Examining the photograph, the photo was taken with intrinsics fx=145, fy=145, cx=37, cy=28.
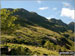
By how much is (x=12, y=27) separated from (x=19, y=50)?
20.4 ft

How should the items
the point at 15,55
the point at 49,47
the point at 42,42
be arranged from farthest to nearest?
the point at 42,42 → the point at 49,47 → the point at 15,55

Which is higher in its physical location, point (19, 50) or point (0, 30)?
point (0, 30)

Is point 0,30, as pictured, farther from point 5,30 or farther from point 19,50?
point 19,50

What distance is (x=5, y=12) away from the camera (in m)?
20.7

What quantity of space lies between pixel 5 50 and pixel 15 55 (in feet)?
7.35

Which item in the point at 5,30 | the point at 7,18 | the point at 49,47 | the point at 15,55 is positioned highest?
the point at 7,18

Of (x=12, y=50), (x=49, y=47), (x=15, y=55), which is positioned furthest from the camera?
(x=49, y=47)

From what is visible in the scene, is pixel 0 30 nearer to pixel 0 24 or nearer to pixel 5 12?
pixel 0 24

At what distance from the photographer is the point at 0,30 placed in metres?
19.2

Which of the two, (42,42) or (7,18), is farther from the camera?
(42,42)

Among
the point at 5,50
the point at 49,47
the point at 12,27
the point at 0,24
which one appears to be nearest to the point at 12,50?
the point at 5,50

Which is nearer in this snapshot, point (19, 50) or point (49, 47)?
point (19, 50)

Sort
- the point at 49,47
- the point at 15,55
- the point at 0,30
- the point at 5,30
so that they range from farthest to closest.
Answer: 1. the point at 49,47
2. the point at 15,55
3. the point at 5,30
4. the point at 0,30

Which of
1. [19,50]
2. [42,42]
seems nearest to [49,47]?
[42,42]
